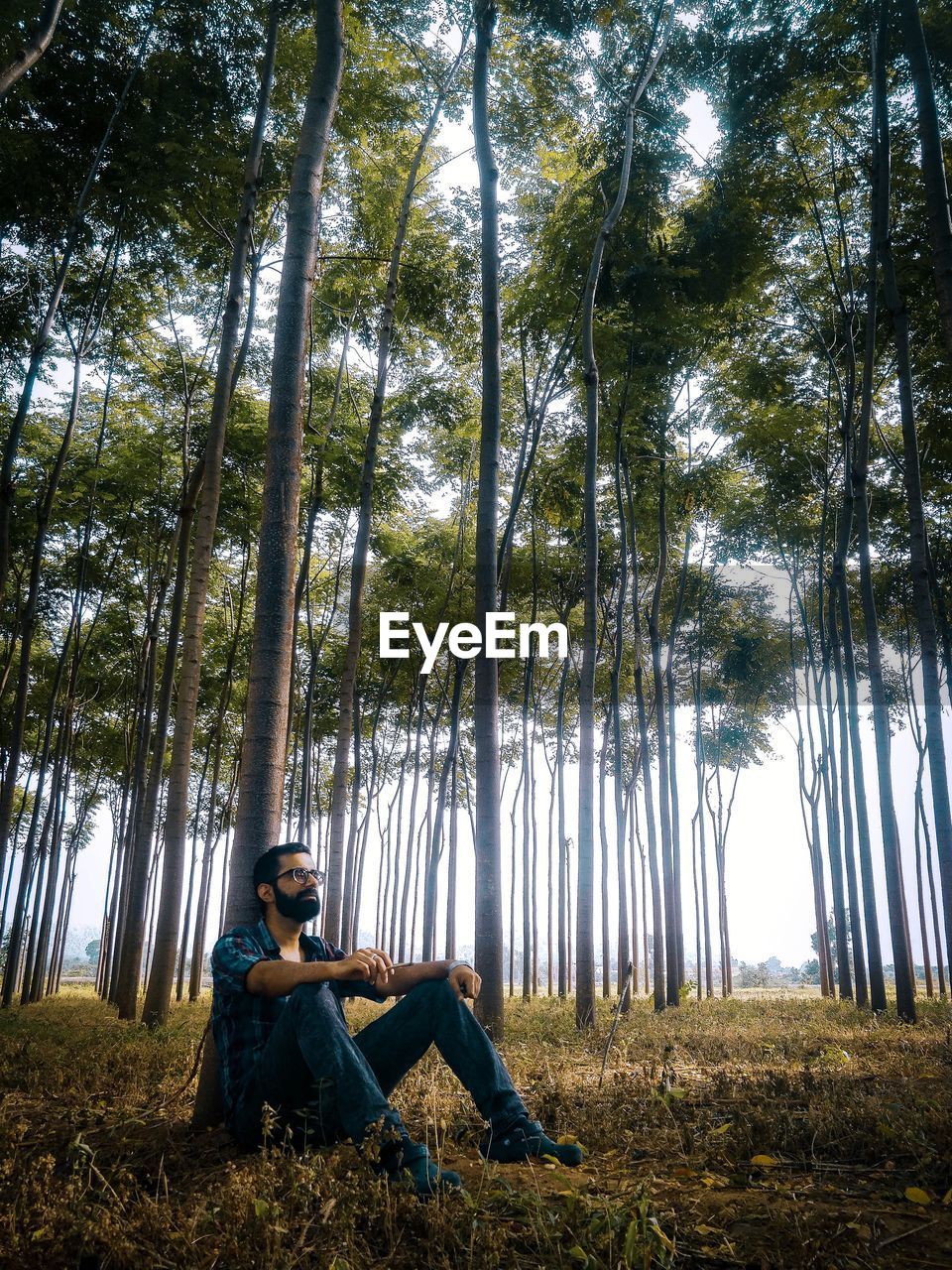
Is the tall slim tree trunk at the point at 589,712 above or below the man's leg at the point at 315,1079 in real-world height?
above

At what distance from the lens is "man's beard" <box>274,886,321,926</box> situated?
3.42 m

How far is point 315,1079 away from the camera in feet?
9.04

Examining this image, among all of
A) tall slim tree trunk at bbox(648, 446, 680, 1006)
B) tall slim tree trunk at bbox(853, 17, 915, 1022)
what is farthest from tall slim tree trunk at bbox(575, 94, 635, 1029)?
tall slim tree trunk at bbox(853, 17, 915, 1022)

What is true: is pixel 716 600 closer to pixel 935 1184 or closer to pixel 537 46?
pixel 537 46

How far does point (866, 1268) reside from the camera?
208 centimetres

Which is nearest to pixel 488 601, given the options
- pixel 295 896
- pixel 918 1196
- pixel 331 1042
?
pixel 295 896

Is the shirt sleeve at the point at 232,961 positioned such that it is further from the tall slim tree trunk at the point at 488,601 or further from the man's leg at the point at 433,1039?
the tall slim tree trunk at the point at 488,601

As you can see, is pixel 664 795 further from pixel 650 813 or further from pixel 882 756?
pixel 882 756

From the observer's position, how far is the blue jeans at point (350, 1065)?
9.00 feet

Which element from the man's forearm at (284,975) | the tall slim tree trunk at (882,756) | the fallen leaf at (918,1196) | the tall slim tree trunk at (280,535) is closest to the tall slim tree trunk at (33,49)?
the tall slim tree trunk at (280,535)

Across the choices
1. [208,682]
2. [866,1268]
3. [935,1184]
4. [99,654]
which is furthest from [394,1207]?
[99,654]

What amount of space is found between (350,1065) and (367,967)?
325 millimetres

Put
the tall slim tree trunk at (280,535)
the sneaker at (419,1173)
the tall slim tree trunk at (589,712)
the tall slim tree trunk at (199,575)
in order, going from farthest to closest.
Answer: the tall slim tree trunk at (589,712) → the tall slim tree trunk at (199,575) → the tall slim tree trunk at (280,535) → the sneaker at (419,1173)

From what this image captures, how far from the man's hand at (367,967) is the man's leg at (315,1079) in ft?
0.40
